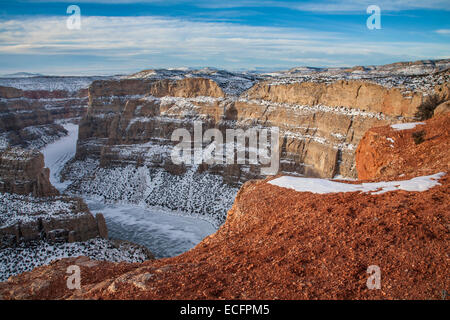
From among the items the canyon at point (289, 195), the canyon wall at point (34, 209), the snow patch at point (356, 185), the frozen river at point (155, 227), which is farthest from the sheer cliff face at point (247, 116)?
the snow patch at point (356, 185)

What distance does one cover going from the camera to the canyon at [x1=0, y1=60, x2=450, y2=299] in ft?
20.1

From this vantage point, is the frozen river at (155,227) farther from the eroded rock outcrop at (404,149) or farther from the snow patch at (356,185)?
the snow patch at (356,185)

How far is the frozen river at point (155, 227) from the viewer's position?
28.2m

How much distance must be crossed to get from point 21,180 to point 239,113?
82.4 feet

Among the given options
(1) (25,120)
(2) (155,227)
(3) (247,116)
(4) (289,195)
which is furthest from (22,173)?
(1) (25,120)

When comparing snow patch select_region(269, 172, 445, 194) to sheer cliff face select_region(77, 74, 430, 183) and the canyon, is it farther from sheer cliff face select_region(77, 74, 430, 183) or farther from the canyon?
sheer cliff face select_region(77, 74, 430, 183)

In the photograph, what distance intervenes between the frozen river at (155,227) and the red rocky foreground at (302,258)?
18.1m

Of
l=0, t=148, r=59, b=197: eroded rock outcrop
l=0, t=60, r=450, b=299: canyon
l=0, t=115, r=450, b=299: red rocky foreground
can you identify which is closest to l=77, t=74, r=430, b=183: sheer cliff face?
l=0, t=60, r=450, b=299: canyon

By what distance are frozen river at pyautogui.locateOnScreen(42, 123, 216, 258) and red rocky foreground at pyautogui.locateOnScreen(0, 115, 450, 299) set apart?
18073 millimetres

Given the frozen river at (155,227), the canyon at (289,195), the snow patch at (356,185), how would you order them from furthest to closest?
the frozen river at (155,227), the snow patch at (356,185), the canyon at (289,195)

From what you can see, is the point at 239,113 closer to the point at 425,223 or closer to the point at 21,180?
the point at 21,180

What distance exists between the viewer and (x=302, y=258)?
680 cm

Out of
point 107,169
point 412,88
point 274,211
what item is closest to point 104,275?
point 274,211
